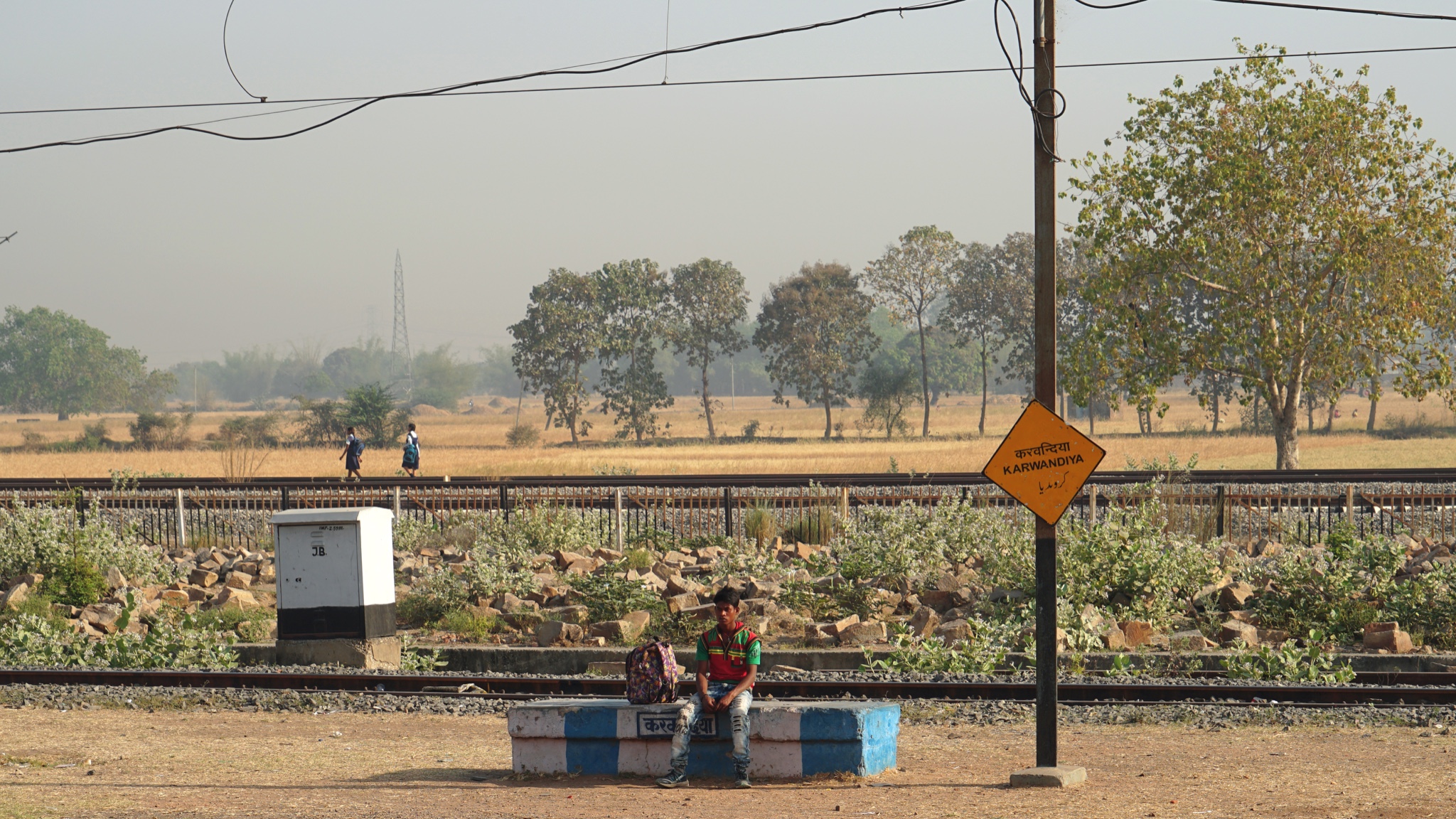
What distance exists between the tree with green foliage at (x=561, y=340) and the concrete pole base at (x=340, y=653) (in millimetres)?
66148

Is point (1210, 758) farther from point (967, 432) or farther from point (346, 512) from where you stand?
point (967, 432)

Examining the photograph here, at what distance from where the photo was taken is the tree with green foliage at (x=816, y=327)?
3198 inches

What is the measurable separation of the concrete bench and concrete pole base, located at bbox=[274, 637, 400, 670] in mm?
4696

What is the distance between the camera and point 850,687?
11.7 metres

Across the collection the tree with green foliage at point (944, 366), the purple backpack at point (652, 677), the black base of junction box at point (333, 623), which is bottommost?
the black base of junction box at point (333, 623)

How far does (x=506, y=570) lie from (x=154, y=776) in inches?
303

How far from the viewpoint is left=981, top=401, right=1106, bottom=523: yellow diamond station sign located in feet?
28.0

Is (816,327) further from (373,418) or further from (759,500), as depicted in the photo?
(759,500)

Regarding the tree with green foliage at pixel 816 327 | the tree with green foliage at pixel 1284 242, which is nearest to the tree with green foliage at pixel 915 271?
the tree with green foliage at pixel 816 327

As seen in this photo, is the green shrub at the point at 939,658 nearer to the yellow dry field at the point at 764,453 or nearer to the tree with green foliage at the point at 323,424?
the yellow dry field at the point at 764,453

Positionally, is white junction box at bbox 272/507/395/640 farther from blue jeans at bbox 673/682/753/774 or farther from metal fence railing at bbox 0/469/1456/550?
metal fence railing at bbox 0/469/1456/550

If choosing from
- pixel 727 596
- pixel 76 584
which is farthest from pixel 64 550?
pixel 727 596

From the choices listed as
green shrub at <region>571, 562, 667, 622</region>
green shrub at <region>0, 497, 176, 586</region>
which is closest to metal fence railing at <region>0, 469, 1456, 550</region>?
green shrub at <region>0, 497, 176, 586</region>

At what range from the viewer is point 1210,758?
920 cm
